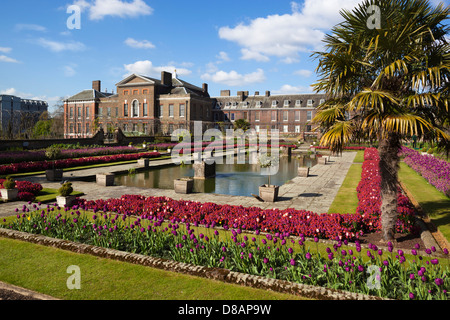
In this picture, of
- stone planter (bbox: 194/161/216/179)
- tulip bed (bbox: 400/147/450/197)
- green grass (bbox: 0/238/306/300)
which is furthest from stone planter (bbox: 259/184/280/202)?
stone planter (bbox: 194/161/216/179)

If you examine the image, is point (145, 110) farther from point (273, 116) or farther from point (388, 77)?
point (388, 77)

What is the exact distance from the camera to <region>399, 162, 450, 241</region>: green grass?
7.99 m

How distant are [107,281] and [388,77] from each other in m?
6.25

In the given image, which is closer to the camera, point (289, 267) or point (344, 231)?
point (289, 267)

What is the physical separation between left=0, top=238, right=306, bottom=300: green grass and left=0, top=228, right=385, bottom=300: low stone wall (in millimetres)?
86

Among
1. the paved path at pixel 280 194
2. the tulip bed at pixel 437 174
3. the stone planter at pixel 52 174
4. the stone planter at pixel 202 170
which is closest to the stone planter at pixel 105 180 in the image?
the paved path at pixel 280 194

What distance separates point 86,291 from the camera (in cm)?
450

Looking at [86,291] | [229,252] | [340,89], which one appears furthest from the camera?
[340,89]

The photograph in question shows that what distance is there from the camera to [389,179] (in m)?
6.40

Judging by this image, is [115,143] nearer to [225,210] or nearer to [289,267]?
[225,210]
